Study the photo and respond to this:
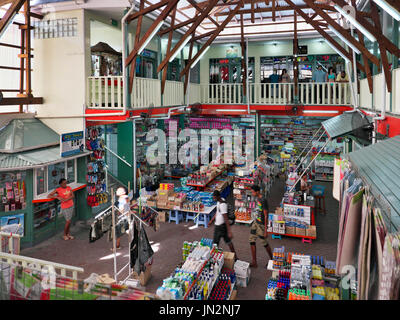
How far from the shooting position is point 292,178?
442 inches

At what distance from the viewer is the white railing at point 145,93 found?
32.2 ft

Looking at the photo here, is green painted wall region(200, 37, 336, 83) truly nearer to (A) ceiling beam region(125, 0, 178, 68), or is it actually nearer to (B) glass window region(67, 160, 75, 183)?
(A) ceiling beam region(125, 0, 178, 68)

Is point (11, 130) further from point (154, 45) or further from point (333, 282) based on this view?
point (333, 282)

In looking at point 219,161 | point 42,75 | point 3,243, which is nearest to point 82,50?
point 42,75

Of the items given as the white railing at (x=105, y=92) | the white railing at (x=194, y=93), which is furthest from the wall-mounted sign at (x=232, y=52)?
the white railing at (x=105, y=92)

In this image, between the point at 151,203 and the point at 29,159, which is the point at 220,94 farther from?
the point at 29,159

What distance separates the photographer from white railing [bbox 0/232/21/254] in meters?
5.37

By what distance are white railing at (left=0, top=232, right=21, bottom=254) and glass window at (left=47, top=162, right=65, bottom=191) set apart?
3627 millimetres

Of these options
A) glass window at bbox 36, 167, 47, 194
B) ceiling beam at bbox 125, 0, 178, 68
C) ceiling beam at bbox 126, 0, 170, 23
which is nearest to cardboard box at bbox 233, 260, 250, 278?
glass window at bbox 36, 167, 47, 194

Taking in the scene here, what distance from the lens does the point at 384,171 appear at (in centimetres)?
421

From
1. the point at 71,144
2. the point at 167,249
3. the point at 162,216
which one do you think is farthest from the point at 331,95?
the point at 71,144

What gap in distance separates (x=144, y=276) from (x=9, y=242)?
2.41m

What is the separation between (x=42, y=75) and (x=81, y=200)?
12.2 ft

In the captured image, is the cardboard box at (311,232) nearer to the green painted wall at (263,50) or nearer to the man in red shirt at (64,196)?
the man in red shirt at (64,196)
